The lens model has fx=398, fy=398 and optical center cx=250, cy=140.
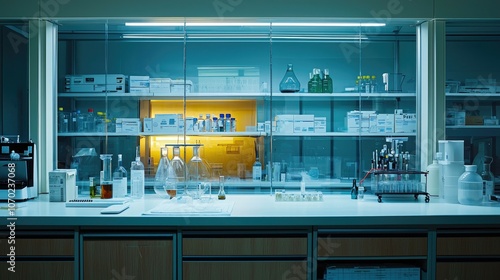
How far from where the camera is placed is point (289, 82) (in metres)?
3.88

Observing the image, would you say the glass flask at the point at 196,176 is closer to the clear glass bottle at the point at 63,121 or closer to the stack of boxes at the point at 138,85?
the stack of boxes at the point at 138,85

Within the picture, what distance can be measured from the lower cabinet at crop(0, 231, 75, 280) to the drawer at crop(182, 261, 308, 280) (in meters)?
0.62

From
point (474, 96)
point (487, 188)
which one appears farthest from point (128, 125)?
point (474, 96)

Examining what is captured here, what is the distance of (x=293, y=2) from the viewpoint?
2.81m

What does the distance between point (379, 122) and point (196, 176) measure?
1708mm

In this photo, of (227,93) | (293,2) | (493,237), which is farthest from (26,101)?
(493,237)

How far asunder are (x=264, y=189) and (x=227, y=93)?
3.15 feet

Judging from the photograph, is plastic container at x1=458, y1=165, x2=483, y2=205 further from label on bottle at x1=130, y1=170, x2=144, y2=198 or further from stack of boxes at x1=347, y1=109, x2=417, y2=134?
label on bottle at x1=130, y1=170, x2=144, y2=198

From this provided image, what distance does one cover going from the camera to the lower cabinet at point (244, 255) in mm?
2105

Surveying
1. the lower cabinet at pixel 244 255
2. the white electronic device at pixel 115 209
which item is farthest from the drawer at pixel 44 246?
the lower cabinet at pixel 244 255

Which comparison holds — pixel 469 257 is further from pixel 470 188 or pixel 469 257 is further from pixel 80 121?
pixel 80 121

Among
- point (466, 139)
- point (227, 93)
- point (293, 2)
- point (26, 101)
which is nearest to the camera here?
point (293, 2)

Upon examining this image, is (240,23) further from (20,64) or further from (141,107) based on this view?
(20,64)

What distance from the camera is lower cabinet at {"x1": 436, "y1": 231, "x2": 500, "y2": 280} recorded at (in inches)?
83.9
